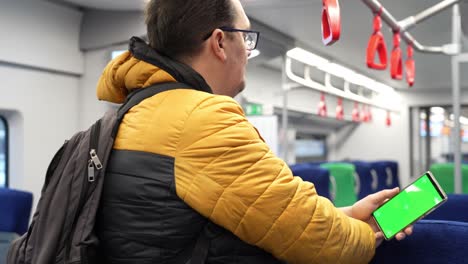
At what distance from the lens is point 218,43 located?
42.6 inches

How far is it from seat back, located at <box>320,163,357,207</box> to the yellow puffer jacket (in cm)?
516

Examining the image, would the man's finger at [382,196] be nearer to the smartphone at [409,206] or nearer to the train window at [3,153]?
the smartphone at [409,206]

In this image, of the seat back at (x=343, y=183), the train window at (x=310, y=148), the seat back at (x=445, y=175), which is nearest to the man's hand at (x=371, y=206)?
the seat back at (x=445, y=175)

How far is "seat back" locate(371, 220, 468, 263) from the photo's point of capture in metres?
1.12

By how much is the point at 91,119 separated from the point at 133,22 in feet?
3.16

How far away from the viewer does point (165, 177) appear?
37.5 inches

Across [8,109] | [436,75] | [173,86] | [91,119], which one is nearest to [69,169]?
[173,86]

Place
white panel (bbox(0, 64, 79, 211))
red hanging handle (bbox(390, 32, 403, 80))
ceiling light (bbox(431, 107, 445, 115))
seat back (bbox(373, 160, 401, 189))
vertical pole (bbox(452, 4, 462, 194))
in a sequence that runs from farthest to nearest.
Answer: ceiling light (bbox(431, 107, 445, 115))
seat back (bbox(373, 160, 401, 189))
white panel (bbox(0, 64, 79, 211))
vertical pole (bbox(452, 4, 462, 194))
red hanging handle (bbox(390, 32, 403, 80))

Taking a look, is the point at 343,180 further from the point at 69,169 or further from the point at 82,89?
the point at 69,169

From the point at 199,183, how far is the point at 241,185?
0.08 metres

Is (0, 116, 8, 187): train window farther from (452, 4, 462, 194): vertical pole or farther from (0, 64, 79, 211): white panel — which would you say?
(452, 4, 462, 194): vertical pole

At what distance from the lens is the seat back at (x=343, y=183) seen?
604cm

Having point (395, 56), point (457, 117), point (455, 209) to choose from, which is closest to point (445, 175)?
point (457, 117)

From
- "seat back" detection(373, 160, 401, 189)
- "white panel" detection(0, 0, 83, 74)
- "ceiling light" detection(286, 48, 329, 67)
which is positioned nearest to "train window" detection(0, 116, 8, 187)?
"white panel" detection(0, 0, 83, 74)
